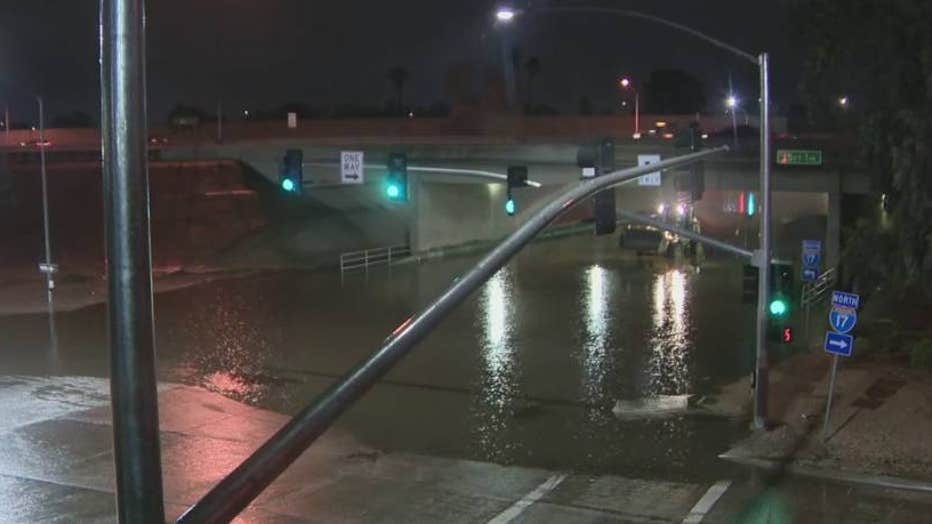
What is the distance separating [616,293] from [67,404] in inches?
941

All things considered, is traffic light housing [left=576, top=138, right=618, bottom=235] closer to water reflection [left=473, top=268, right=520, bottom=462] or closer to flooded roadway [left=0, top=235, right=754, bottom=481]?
flooded roadway [left=0, top=235, right=754, bottom=481]

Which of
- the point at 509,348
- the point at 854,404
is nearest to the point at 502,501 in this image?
the point at 854,404

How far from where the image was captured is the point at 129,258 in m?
3.80

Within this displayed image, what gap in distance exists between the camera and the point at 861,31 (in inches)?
749

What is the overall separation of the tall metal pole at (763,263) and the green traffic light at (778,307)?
0.14 meters

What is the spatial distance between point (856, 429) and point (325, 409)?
14604 millimetres

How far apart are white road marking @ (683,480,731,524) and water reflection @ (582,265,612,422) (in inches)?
194

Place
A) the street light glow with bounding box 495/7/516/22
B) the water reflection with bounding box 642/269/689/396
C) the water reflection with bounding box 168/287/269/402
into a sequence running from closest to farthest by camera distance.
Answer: the street light glow with bounding box 495/7/516/22 → the water reflection with bounding box 168/287/269/402 → the water reflection with bounding box 642/269/689/396

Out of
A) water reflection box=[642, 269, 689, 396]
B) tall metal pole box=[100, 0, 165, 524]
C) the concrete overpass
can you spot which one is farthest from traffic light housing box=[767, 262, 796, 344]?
tall metal pole box=[100, 0, 165, 524]

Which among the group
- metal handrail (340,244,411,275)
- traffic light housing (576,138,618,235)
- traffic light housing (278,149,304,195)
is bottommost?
metal handrail (340,244,411,275)

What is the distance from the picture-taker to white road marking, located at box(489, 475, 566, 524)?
40.1ft

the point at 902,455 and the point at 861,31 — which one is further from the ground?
the point at 861,31

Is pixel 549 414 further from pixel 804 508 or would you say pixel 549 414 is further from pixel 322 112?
pixel 322 112

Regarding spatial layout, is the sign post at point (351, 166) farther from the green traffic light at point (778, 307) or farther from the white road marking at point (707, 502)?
the white road marking at point (707, 502)
